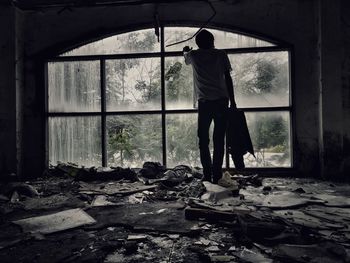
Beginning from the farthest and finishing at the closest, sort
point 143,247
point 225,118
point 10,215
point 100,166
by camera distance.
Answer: point 100,166 → point 225,118 → point 10,215 → point 143,247

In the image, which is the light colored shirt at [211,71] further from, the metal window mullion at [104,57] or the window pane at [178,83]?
the metal window mullion at [104,57]

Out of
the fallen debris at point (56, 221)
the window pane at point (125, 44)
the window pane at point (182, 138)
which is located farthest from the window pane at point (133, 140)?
the fallen debris at point (56, 221)

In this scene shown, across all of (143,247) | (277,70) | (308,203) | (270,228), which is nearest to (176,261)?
(143,247)

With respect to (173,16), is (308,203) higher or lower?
lower

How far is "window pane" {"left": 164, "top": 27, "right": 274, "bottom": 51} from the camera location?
5477 millimetres

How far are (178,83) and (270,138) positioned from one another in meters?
1.87

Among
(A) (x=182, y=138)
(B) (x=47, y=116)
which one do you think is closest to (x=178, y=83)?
(A) (x=182, y=138)

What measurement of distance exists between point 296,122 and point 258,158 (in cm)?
88

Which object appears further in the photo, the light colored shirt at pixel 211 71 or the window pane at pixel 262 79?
the window pane at pixel 262 79

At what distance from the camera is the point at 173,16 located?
5.57 metres

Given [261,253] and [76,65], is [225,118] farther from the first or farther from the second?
[76,65]

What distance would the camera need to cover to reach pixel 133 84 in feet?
18.8

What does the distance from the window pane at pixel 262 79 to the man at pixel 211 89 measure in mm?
1407

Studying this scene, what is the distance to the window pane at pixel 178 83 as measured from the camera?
5.60 meters
